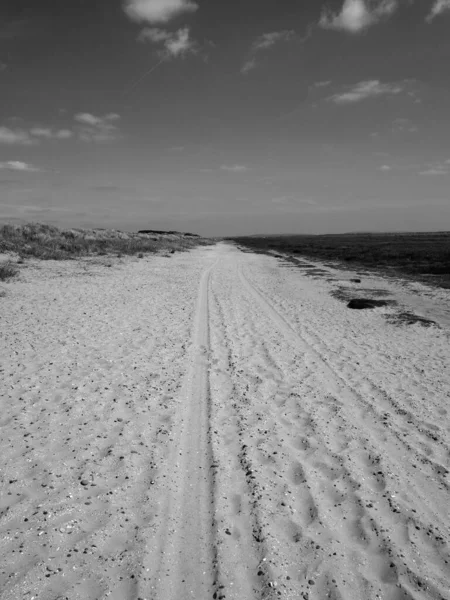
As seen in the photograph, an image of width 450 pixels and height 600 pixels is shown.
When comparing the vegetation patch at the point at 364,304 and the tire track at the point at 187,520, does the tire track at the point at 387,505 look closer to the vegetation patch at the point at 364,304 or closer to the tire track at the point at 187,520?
the tire track at the point at 187,520

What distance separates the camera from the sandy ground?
9.69ft

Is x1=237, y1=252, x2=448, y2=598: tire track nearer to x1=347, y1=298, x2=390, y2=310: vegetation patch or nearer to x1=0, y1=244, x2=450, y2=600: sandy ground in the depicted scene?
x1=0, y1=244, x2=450, y2=600: sandy ground

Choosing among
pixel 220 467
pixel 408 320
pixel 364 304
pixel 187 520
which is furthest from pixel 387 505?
pixel 364 304

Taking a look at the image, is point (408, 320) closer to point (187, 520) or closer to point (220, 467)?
point (220, 467)

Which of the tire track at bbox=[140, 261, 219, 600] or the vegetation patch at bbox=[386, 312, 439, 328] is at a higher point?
the vegetation patch at bbox=[386, 312, 439, 328]

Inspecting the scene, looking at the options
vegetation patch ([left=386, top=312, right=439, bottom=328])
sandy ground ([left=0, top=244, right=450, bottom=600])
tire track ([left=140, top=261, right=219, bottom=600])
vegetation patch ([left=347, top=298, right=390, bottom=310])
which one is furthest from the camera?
vegetation patch ([left=347, top=298, right=390, bottom=310])

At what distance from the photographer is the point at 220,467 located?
432cm

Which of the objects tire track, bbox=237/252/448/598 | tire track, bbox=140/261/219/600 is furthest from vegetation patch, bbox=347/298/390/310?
tire track, bbox=140/261/219/600

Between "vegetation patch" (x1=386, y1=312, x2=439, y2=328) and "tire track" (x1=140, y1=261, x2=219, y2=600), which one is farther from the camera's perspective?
"vegetation patch" (x1=386, y1=312, x2=439, y2=328)

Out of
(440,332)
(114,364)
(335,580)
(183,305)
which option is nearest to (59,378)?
(114,364)

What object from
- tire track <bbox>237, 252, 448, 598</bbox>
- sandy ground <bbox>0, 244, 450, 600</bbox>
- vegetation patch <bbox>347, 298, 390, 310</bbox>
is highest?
vegetation patch <bbox>347, 298, 390, 310</bbox>

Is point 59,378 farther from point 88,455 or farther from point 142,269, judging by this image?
point 142,269

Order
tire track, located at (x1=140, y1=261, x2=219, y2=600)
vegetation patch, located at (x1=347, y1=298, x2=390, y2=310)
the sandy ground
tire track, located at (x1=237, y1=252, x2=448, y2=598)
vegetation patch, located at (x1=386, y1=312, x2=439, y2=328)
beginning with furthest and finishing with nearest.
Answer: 1. vegetation patch, located at (x1=347, y1=298, x2=390, y2=310)
2. vegetation patch, located at (x1=386, y1=312, x2=439, y2=328)
3. tire track, located at (x1=237, y1=252, x2=448, y2=598)
4. the sandy ground
5. tire track, located at (x1=140, y1=261, x2=219, y2=600)

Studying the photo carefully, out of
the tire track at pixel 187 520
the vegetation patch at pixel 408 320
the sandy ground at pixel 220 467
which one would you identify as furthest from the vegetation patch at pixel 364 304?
the tire track at pixel 187 520
